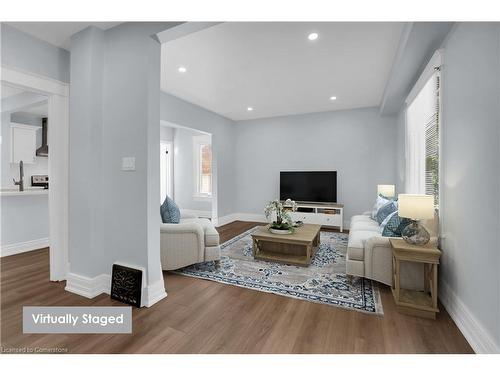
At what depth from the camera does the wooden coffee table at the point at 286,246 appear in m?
3.06

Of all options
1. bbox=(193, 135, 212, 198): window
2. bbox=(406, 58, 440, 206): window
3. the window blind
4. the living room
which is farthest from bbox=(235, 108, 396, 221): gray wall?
the window blind

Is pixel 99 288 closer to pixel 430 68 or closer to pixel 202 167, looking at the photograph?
pixel 430 68

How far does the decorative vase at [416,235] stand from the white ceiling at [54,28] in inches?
130

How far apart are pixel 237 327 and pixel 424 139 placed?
3353mm

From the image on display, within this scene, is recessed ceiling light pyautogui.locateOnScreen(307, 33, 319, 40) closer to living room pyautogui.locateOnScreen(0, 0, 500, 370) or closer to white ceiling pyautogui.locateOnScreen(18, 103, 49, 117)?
living room pyautogui.locateOnScreen(0, 0, 500, 370)

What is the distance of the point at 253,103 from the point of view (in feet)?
16.1

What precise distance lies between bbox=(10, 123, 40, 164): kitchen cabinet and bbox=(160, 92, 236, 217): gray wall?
259 centimetres

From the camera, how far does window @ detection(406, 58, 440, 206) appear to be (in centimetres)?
271

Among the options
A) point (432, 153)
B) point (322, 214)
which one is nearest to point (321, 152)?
point (322, 214)

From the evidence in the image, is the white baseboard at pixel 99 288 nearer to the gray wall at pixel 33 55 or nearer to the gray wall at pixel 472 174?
the gray wall at pixel 33 55

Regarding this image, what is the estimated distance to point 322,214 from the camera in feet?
17.0

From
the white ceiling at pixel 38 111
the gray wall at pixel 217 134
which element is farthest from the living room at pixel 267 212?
the white ceiling at pixel 38 111

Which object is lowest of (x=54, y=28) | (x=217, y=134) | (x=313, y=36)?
(x=217, y=134)
